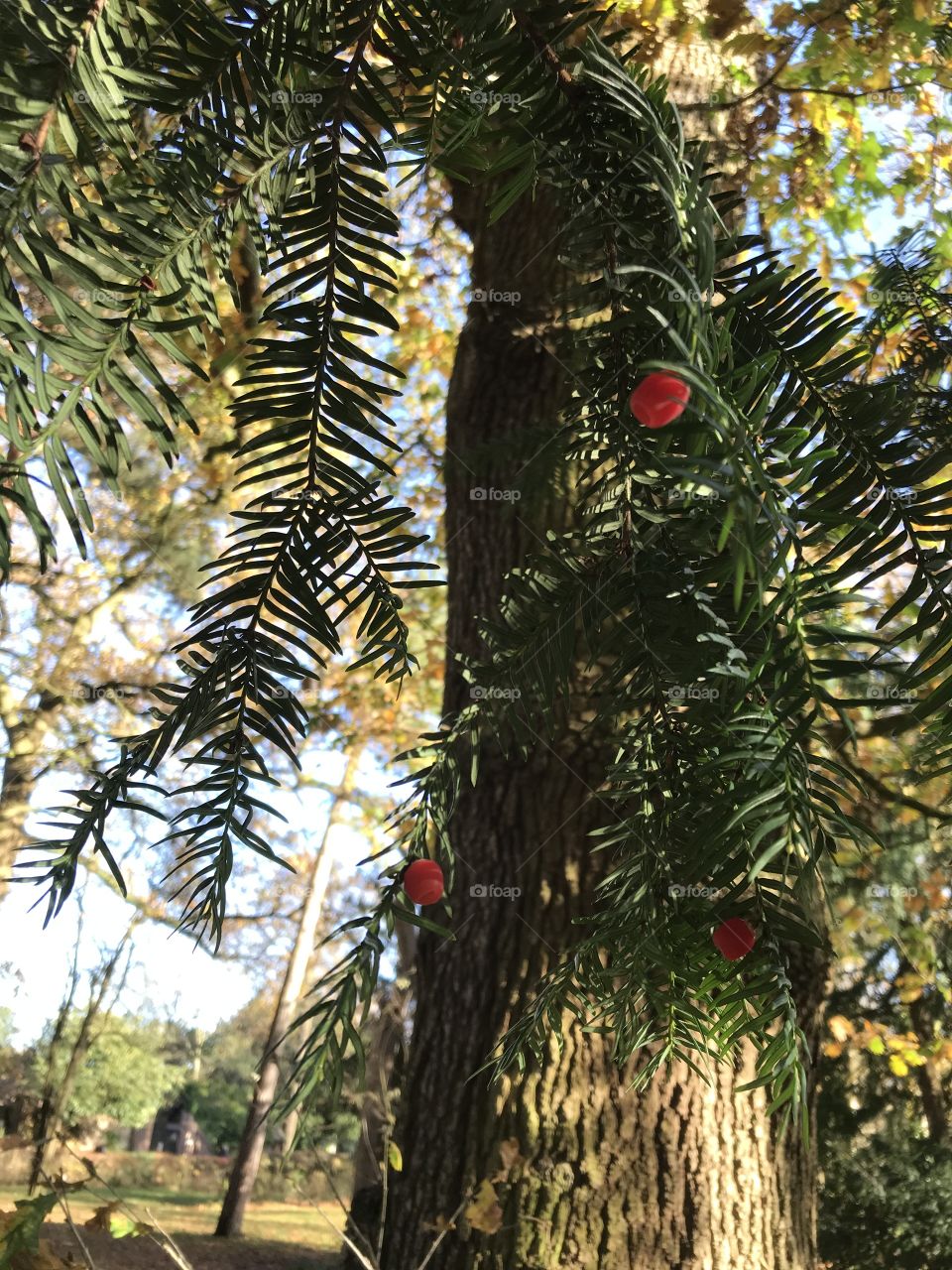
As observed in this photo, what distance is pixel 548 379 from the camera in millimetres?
1876

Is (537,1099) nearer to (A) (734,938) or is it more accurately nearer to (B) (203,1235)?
(A) (734,938)

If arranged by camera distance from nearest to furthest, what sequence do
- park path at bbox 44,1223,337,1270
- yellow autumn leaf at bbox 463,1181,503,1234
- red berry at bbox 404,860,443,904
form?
red berry at bbox 404,860,443,904
yellow autumn leaf at bbox 463,1181,503,1234
park path at bbox 44,1223,337,1270

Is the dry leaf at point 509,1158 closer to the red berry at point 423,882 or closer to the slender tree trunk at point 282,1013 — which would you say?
the red berry at point 423,882

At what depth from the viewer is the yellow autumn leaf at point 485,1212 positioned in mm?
1187

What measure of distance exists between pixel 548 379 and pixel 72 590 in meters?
5.83

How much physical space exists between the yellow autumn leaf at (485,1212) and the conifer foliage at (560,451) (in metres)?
0.93

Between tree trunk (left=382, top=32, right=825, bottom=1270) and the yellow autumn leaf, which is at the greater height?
tree trunk (left=382, top=32, right=825, bottom=1270)

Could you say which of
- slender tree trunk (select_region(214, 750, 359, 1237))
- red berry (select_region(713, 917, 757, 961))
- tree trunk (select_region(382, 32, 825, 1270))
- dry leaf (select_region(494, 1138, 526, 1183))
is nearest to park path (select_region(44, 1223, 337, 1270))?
slender tree trunk (select_region(214, 750, 359, 1237))

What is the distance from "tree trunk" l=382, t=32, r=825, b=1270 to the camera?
1234 mm

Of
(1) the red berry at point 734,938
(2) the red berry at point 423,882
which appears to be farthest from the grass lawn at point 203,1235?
(1) the red berry at point 734,938

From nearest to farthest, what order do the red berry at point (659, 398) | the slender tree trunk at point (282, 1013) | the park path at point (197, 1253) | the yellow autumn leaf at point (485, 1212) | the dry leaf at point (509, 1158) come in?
the red berry at point (659, 398) → the yellow autumn leaf at point (485, 1212) → the dry leaf at point (509, 1158) → the park path at point (197, 1253) → the slender tree trunk at point (282, 1013)

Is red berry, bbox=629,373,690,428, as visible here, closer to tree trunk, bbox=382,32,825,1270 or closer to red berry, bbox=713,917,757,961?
red berry, bbox=713,917,757,961

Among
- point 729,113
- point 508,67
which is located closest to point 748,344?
point 508,67

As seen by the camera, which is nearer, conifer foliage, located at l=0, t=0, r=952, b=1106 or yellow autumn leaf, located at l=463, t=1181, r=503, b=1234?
conifer foliage, located at l=0, t=0, r=952, b=1106
